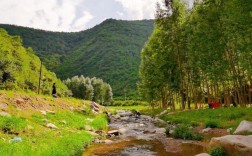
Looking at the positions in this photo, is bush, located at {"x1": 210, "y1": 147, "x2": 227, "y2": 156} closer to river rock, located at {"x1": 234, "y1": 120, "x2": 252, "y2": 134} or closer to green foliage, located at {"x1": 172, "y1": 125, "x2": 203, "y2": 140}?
river rock, located at {"x1": 234, "y1": 120, "x2": 252, "y2": 134}

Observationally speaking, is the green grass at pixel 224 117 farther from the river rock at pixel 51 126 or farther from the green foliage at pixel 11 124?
the green foliage at pixel 11 124

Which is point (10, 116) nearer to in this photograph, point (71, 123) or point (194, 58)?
point (71, 123)

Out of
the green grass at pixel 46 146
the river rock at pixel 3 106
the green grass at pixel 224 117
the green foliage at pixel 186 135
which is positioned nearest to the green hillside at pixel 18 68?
the green grass at pixel 224 117

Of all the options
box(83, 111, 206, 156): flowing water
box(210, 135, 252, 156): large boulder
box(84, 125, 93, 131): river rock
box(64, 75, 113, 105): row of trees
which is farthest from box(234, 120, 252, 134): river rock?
box(64, 75, 113, 105): row of trees

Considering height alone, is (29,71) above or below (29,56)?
below

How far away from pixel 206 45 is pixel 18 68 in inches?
4492

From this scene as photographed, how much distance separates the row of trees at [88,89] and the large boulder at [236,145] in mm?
159945

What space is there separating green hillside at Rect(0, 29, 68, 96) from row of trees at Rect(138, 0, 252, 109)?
5851 centimetres

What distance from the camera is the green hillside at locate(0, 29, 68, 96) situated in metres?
104

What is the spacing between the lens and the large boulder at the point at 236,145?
14854 mm

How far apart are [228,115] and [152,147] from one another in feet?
43.4

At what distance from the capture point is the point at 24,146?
55.8 ft

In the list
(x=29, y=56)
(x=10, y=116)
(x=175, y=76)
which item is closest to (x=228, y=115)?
(x=10, y=116)

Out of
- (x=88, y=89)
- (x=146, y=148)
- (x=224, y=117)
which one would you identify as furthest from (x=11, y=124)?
(x=88, y=89)
